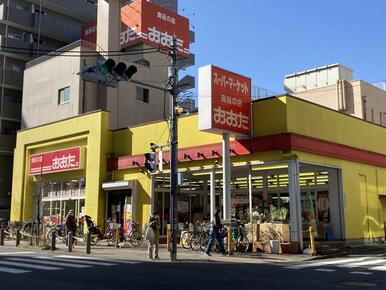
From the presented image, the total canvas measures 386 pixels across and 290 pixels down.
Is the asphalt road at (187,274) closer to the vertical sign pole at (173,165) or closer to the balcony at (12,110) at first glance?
the vertical sign pole at (173,165)

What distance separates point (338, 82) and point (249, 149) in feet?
63.0

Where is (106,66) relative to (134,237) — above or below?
above

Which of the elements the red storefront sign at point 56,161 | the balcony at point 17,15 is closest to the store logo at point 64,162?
the red storefront sign at point 56,161

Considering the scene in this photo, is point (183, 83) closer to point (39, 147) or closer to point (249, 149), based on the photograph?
point (249, 149)

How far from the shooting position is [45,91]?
40.1 meters

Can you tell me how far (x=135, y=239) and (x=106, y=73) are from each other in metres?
11.2

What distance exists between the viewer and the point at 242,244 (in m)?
21.2

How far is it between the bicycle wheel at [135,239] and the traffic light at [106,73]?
10.5 metres

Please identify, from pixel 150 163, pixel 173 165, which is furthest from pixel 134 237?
pixel 173 165

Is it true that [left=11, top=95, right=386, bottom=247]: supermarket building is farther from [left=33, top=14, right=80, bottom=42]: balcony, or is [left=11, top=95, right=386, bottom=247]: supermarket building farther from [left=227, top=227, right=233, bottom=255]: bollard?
[left=33, top=14, right=80, bottom=42]: balcony

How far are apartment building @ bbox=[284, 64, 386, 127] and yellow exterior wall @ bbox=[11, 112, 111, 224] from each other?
18.2 metres

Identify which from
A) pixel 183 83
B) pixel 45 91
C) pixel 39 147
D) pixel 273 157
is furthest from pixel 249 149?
pixel 45 91

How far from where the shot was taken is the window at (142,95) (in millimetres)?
37906

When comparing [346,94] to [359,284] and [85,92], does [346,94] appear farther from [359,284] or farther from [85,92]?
[359,284]
